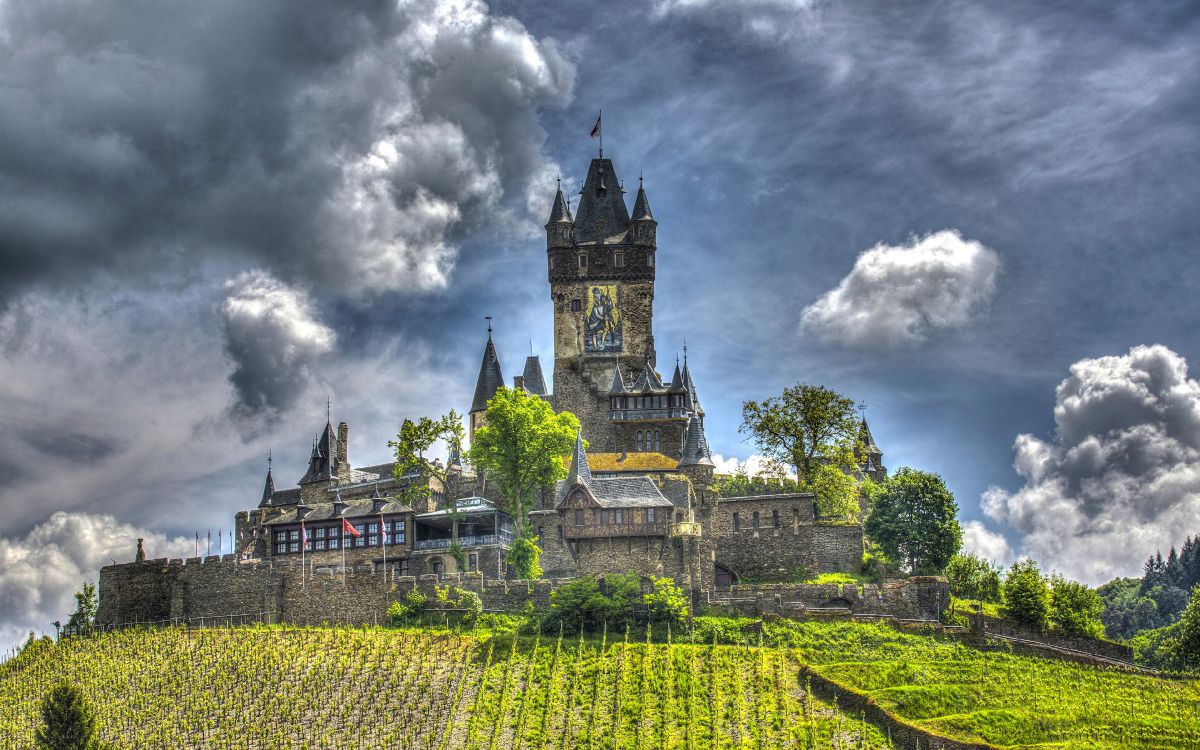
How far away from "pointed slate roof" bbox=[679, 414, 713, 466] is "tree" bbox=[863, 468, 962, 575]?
30.9 feet

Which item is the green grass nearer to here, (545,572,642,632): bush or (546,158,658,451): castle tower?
(545,572,642,632): bush

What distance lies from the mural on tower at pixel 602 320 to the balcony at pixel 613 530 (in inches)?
1210

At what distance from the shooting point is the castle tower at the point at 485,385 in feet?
296

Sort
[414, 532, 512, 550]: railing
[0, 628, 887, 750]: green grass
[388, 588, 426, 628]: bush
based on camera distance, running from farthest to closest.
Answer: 1. [414, 532, 512, 550]: railing
2. [388, 588, 426, 628]: bush
3. [0, 628, 887, 750]: green grass

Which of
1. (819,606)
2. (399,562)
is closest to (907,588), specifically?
(819,606)

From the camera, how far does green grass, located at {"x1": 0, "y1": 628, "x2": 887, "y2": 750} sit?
46.6 metres

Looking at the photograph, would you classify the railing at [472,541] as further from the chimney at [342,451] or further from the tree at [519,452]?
the chimney at [342,451]

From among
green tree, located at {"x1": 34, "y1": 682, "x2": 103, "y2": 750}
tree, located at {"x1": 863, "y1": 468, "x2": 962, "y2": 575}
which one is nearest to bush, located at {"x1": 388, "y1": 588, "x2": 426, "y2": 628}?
green tree, located at {"x1": 34, "y1": 682, "x2": 103, "y2": 750}

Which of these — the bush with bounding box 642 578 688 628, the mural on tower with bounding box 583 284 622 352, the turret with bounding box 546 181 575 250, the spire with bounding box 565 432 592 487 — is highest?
the turret with bounding box 546 181 575 250

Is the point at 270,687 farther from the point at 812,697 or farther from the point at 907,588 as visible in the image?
the point at 907,588

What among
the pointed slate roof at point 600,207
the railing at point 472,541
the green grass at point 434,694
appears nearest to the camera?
the green grass at point 434,694

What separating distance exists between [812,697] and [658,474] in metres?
25.4

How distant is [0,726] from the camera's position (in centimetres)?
5322

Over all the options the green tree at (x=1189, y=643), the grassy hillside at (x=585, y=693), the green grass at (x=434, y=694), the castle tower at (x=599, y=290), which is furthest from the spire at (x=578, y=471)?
the green tree at (x=1189, y=643)
